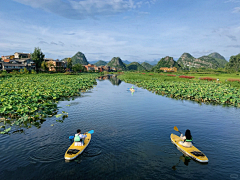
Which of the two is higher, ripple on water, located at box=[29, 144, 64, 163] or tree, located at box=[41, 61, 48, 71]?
tree, located at box=[41, 61, 48, 71]

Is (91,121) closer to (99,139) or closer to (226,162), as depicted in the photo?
(99,139)

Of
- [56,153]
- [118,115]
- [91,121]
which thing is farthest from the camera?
[118,115]

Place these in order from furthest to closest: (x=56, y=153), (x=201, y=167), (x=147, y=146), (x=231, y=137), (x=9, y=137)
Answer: (x=231, y=137) < (x=9, y=137) < (x=147, y=146) < (x=56, y=153) < (x=201, y=167)

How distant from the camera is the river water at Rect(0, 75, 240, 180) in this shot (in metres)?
7.52

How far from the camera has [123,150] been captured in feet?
31.1

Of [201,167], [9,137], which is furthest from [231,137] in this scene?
[9,137]

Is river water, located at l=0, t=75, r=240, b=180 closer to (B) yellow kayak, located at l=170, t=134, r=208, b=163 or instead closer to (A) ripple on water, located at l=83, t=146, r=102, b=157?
(A) ripple on water, located at l=83, t=146, r=102, b=157

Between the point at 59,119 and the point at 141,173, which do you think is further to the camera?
the point at 59,119

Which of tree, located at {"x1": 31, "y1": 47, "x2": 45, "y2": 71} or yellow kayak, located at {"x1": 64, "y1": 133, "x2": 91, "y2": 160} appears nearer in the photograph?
Answer: yellow kayak, located at {"x1": 64, "y1": 133, "x2": 91, "y2": 160}

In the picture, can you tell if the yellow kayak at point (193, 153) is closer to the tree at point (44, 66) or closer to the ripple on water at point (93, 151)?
the ripple on water at point (93, 151)

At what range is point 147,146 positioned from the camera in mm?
10008

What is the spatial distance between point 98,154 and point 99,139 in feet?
6.02

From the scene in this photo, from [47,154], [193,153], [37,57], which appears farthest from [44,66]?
[193,153]

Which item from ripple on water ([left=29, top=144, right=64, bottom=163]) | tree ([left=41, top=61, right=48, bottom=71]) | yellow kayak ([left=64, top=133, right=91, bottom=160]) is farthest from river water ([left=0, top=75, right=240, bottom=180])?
tree ([left=41, top=61, right=48, bottom=71])
